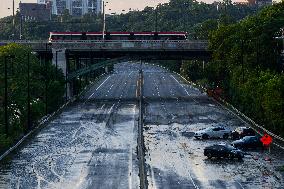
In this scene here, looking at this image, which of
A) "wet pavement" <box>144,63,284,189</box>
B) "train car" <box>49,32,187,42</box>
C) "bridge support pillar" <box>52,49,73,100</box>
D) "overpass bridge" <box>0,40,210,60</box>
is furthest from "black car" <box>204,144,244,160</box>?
"train car" <box>49,32,187,42</box>

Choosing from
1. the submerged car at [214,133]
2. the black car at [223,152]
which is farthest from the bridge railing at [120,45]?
the black car at [223,152]

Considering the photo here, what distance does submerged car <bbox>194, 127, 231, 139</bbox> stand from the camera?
237 ft

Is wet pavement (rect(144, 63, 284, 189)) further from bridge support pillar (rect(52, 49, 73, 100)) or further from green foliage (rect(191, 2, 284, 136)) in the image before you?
bridge support pillar (rect(52, 49, 73, 100))

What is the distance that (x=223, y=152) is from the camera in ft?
193

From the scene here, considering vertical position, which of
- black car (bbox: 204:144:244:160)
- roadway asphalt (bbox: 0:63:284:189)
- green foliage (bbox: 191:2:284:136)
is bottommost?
roadway asphalt (bbox: 0:63:284:189)

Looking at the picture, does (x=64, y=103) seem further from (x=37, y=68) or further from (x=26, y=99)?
(x=26, y=99)

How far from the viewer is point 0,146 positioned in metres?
61.5

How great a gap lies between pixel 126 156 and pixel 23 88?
31.7 m

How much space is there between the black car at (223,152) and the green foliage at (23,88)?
17325 millimetres

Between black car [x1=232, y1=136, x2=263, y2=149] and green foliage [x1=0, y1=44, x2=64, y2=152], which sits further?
green foliage [x1=0, y1=44, x2=64, y2=152]

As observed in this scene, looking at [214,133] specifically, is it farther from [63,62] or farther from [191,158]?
[63,62]

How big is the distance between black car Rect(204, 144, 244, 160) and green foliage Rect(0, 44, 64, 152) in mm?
17325

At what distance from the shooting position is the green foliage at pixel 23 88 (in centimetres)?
8272

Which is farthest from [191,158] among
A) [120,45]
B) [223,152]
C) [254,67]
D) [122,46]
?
[120,45]
